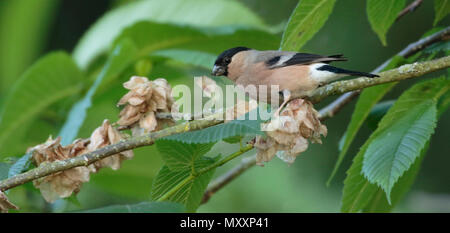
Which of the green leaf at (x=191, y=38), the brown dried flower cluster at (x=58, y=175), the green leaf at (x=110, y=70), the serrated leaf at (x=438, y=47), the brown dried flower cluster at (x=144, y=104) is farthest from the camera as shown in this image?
the green leaf at (x=191, y=38)

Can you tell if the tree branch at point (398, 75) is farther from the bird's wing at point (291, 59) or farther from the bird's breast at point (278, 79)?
the bird's wing at point (291, 59)

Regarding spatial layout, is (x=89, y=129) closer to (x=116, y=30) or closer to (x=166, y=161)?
(x=116, y=30)

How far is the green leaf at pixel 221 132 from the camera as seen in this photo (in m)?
1.66

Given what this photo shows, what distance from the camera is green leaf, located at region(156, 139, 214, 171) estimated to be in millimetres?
1849

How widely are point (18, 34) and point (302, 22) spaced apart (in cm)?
358

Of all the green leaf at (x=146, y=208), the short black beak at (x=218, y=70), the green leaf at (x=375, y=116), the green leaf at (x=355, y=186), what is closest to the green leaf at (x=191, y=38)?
the short black beak at (x=218, y=70)

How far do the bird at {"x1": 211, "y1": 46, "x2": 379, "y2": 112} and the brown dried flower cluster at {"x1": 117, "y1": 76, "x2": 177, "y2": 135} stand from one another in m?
0.57

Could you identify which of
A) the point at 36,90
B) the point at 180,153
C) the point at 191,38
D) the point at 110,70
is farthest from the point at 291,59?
the point at 36,90

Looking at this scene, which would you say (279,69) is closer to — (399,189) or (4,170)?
(399,189)

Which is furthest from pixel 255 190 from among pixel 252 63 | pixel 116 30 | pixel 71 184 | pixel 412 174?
pixel 71 184

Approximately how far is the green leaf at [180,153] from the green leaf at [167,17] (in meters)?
1.98

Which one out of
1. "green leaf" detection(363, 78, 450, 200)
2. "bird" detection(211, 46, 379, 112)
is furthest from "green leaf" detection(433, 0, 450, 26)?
"bird" detection(211, 46, 379, 112)

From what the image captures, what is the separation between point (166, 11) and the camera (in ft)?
13.1

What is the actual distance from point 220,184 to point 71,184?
4.50 feet
